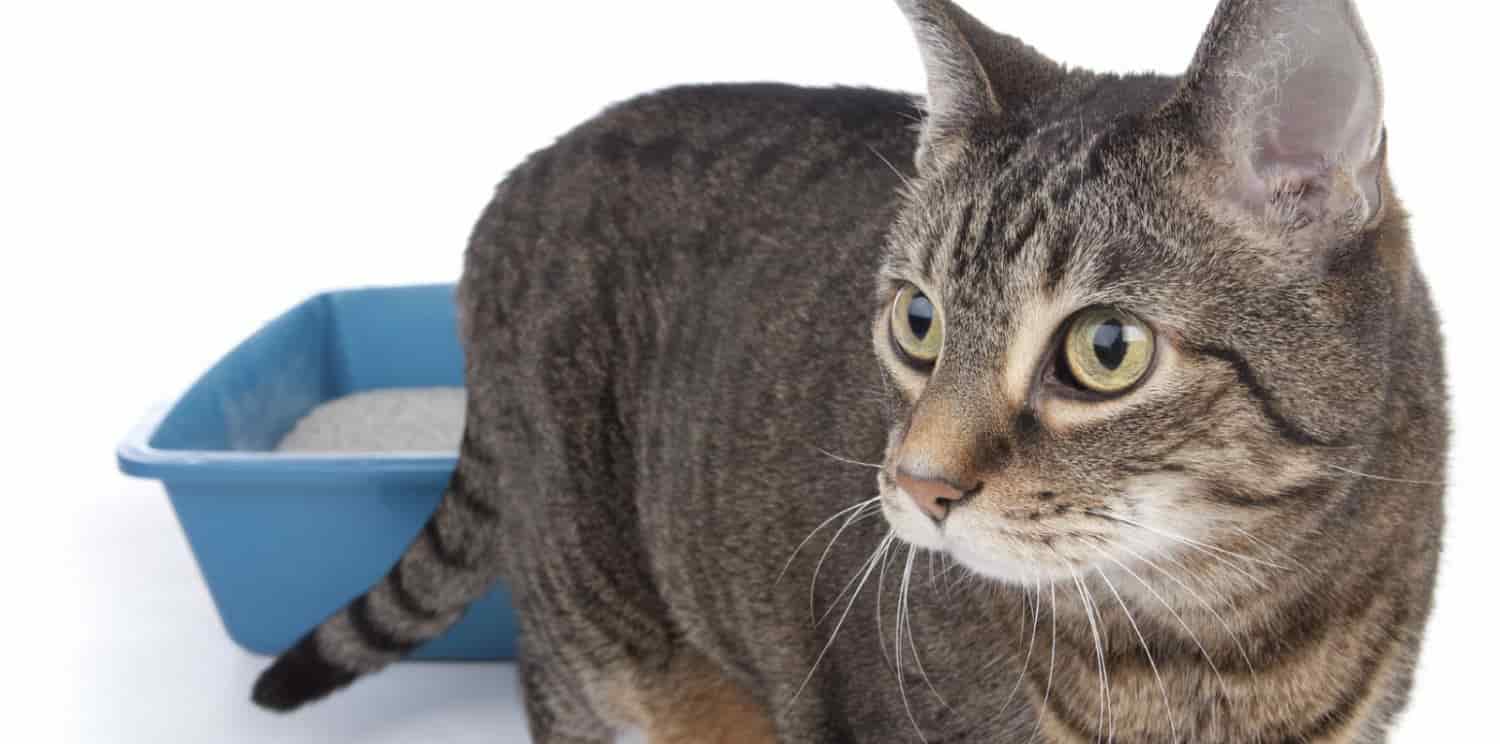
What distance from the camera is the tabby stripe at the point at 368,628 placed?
6.41ft

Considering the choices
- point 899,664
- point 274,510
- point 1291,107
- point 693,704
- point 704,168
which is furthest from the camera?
point 274,510

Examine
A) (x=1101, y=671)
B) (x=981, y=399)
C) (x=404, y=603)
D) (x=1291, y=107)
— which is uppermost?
(x=1291, y=107)

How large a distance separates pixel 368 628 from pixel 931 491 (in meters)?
1.10

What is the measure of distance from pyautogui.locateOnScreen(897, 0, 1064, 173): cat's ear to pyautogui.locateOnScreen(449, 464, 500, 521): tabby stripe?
2.80ft

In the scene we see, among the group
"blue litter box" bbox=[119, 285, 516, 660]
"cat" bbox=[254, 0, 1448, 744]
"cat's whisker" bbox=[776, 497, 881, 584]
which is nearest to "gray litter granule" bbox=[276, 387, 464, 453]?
"blue litter box" bbox=[119, 285, 516, 660]

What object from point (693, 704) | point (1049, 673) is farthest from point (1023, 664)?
point (693, 704)

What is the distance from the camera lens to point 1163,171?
3.64 feet

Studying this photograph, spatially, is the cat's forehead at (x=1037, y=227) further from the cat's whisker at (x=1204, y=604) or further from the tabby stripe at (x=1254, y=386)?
the cat's whisker at (x=1204, y=604)

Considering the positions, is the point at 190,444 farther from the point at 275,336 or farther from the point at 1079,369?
the point at 1079,369

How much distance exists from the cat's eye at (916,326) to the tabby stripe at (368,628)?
990 mm

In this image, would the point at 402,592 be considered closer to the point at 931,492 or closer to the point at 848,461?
the point at 848,461

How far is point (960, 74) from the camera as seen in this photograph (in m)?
1.27

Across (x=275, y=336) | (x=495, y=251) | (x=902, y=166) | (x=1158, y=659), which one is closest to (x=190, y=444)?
(x=275, y=336)

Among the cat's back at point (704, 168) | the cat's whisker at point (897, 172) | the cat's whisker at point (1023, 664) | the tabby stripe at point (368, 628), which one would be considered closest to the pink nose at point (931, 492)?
the cat's whisker at point (1023, 664)
